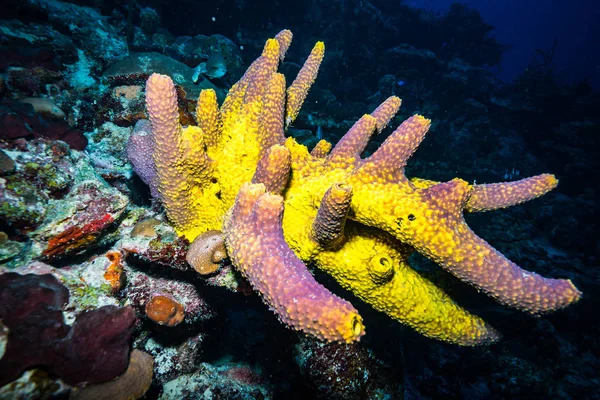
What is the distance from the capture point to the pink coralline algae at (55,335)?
5.59 ft

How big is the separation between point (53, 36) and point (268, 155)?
6.47 meters

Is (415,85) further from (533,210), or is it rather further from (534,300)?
(534,300)

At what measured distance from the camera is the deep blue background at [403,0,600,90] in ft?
195

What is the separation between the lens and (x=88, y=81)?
220 inches

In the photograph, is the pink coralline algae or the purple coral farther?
the purple coral

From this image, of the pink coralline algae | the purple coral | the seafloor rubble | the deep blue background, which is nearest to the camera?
the pink coralline algae

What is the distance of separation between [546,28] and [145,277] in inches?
3855

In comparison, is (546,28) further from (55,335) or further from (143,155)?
(55,335)

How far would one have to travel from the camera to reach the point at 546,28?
68.4 metres

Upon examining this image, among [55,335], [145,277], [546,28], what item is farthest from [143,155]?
[546,28]

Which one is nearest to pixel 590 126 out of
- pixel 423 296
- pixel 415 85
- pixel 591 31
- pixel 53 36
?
pixel 415 85

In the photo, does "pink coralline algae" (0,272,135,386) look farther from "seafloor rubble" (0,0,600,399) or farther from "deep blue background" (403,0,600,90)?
"deep blue background" (403,0,600,90)

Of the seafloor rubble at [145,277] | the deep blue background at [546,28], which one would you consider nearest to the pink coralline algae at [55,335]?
the seafloor rubble at [145,277]

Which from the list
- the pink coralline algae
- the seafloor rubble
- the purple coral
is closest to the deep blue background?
the seafloor rubble
